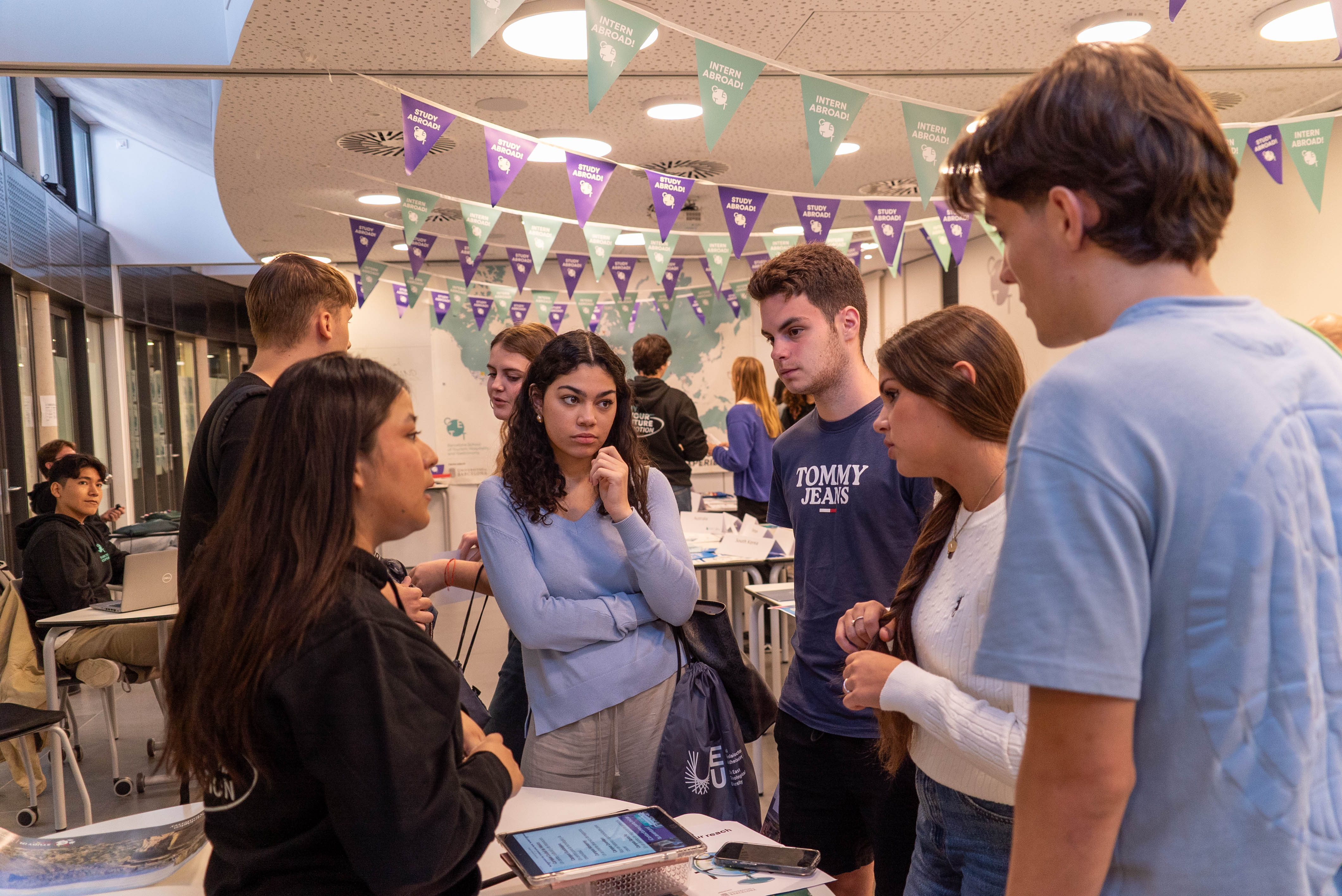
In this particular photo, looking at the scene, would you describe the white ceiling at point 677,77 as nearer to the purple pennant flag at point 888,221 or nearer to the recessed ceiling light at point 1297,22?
the recessed ceiling light at point 1297,22

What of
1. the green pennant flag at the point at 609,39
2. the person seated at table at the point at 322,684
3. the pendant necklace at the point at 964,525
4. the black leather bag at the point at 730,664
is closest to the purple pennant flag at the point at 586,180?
the green pennant flag at the point at 609,39

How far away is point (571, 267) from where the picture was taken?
777 cm

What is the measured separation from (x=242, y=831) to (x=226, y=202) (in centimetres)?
682

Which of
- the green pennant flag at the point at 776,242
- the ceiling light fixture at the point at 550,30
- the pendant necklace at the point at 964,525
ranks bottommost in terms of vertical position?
the pendant necklace at the point at 964,525

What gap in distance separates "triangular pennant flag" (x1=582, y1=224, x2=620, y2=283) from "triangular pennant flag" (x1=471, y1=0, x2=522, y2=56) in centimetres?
340

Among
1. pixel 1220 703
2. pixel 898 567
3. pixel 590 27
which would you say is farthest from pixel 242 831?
pixel 590 27

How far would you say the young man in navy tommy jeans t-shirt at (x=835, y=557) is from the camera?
5.96 feet

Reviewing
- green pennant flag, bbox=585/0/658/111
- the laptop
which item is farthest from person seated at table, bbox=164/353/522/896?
the laptop

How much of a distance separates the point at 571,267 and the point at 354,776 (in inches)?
278

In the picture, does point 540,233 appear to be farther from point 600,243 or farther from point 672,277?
point 672,277

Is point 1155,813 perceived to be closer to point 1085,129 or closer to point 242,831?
point 1085,129

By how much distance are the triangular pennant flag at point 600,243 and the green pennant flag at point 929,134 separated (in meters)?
2.65

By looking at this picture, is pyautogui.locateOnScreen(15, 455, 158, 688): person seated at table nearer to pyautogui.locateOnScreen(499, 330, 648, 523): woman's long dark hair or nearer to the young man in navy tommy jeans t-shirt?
pyautogui.locateOnScreen(499, 330, 648, 523): woman's long dark hair

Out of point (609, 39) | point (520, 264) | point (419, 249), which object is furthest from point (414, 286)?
point (609, 39)
